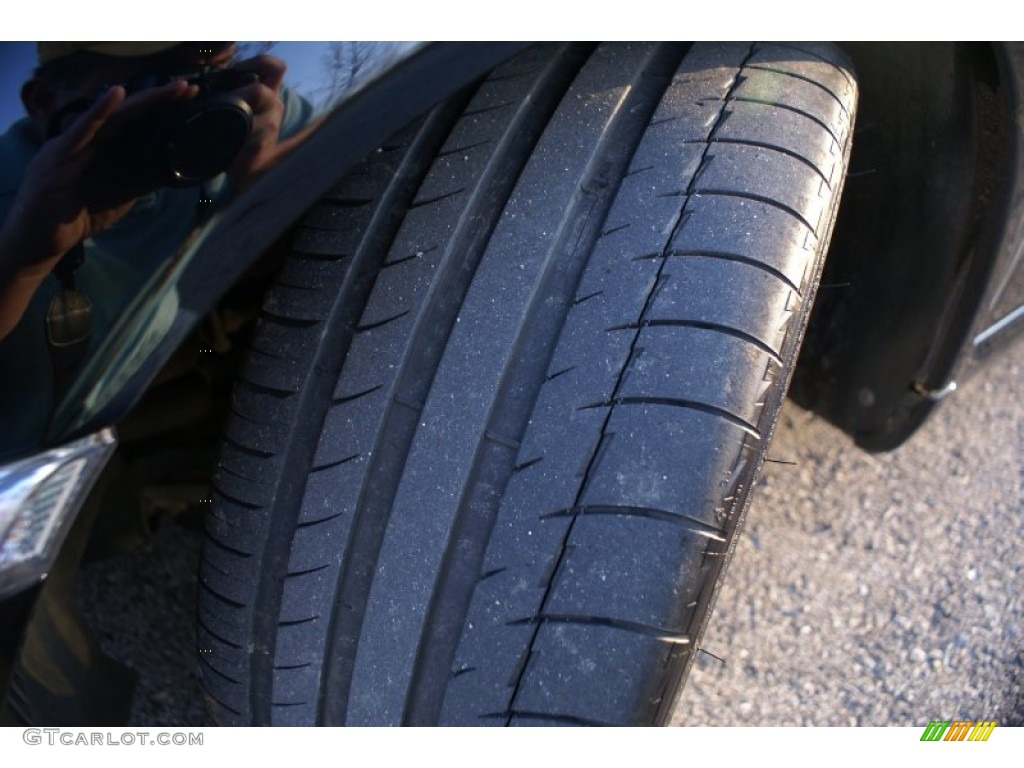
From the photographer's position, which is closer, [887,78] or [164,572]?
[887,78]

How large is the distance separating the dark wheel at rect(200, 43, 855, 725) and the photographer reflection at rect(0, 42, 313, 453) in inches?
9.8

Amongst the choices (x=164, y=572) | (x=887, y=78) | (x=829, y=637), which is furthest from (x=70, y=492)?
(x=829, y=637)

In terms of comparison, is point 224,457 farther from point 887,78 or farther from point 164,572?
point 887,78

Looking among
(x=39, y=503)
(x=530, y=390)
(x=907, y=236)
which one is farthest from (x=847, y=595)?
(x=39, y=503)

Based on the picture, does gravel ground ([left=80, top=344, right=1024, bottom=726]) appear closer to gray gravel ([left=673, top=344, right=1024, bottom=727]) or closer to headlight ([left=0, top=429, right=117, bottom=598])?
gray gravel ([left=673, top=344, right=1024, bottom=727])

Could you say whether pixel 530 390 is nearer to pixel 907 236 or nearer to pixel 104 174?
pixel 104 174

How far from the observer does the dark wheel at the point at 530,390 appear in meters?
0.90

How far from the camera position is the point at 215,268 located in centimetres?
84

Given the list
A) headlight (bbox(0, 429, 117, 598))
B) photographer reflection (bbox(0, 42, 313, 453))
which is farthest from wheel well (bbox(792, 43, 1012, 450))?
headlight (bbox(0, 429, 117, 598))

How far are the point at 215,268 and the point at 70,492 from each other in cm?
21

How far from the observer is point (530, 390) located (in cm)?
95

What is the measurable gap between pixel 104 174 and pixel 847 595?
1418mm
